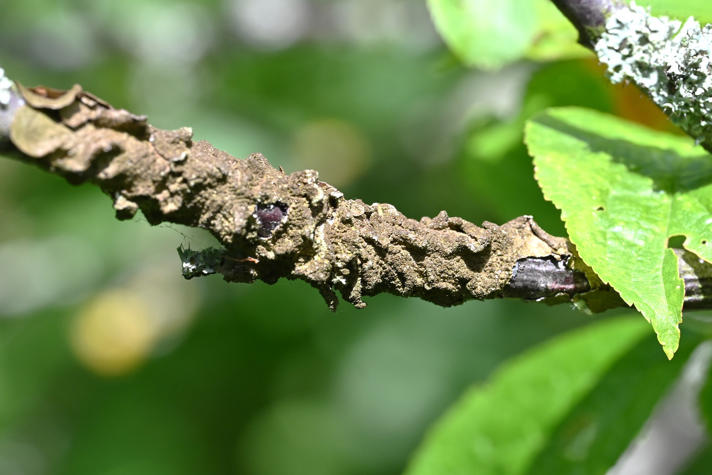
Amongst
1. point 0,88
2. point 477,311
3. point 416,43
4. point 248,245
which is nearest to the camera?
point 0,88

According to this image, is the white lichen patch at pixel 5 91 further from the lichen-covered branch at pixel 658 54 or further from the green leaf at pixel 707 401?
the green leaf at pixel 707 401

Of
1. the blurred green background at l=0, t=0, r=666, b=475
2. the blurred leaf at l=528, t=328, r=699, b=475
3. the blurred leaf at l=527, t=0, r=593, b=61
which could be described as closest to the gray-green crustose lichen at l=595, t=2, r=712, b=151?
the blurred leaf at l=527, t=0, r=593, b=61

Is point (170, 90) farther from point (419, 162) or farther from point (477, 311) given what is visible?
point (477, 311)

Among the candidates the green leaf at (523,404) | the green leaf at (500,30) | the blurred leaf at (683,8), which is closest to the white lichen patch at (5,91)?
the blurred leaf at (683,8)

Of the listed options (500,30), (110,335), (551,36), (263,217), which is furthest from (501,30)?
(110,335)

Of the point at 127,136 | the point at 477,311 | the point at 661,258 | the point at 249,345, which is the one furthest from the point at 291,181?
the point at 477,311

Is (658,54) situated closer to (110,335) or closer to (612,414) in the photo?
(612,414)

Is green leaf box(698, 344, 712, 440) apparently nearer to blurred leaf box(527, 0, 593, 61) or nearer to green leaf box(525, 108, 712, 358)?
green leaf box(525, 108, 712, 358)
